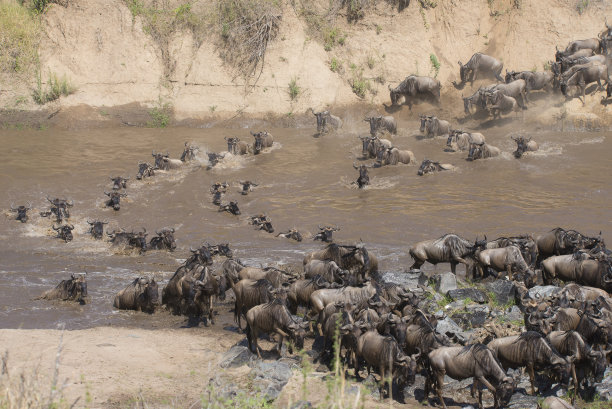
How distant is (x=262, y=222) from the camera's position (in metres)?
18.2

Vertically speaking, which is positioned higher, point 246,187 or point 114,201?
point 246,187

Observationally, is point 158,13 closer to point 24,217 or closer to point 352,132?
point 352,132

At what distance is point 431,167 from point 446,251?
7799 mm

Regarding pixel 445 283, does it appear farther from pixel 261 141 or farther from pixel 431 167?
pixel 261 141

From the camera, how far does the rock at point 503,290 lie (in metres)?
13.4

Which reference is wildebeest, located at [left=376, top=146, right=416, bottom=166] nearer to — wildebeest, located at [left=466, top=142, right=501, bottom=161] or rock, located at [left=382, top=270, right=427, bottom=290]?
wildebeest, located at [left=466, top=142, right=501, bottom=161]

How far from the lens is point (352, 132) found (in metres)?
27.6

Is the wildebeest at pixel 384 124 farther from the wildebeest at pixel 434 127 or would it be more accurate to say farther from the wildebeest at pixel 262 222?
the wildebeest at pixel 262 222

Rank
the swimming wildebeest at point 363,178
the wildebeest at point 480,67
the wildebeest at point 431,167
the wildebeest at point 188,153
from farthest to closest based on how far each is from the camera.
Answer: the wildebeest at point 480,67
the wildebeest at point 188,153
the wildebeest at point 431,167
the swimming wildebeest at point 363,178

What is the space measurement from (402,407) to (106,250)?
9566 millimetres

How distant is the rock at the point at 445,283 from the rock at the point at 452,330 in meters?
1.67

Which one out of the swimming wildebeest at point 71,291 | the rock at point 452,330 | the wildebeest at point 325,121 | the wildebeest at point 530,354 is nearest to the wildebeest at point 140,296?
the swimming wildebeest at point 71,291

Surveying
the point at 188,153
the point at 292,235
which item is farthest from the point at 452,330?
the point at 188,153

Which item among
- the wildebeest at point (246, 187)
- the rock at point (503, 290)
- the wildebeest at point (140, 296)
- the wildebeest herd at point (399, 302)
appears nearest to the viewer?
the wildebeest herd at point (399, 302)
